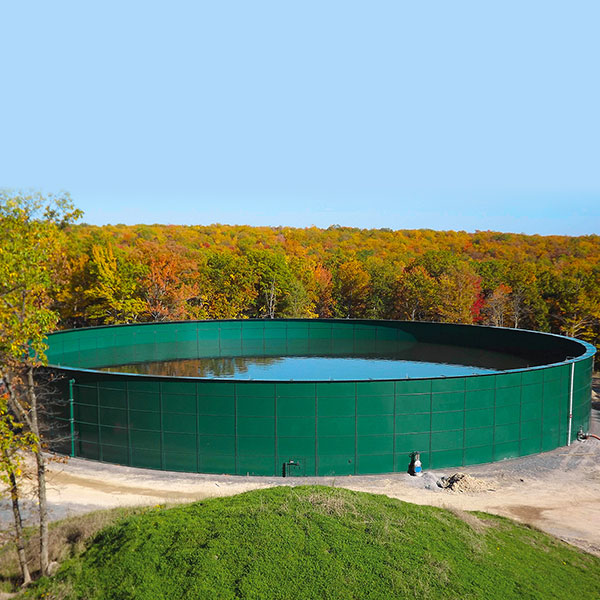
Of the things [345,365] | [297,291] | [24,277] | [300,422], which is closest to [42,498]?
[24,277]

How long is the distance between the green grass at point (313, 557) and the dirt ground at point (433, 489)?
9.37 ft

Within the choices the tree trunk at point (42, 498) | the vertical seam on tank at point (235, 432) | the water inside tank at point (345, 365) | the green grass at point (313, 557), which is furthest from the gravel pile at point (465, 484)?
the tree trunk at point (42, 498)

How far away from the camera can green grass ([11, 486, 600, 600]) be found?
1470 centimetres

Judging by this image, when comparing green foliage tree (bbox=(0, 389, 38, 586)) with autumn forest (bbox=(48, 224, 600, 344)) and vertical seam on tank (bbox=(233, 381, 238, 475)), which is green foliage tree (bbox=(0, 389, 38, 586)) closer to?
vertical seam on tank (bbox=(233, 381, 238, 475))

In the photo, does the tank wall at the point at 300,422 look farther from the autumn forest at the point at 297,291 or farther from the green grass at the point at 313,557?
the autumn forest at the point at 297,291

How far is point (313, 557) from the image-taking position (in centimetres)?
1555

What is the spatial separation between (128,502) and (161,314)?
43975 millimetres

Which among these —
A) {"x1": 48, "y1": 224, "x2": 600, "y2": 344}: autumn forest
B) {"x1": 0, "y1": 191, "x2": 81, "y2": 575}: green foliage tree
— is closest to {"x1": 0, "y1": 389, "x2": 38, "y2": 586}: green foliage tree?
{"x1": 0, "y1": 191, "x2": 81, "y2": 575}: green foliage tree

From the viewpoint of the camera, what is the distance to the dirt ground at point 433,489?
70.8 ft

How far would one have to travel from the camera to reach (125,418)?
85.8 feet

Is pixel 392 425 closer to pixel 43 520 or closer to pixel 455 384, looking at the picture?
pixel 455 384

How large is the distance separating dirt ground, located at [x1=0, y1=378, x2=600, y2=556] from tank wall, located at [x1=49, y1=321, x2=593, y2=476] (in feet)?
1.91

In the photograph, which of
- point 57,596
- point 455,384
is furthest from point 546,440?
point 57,596

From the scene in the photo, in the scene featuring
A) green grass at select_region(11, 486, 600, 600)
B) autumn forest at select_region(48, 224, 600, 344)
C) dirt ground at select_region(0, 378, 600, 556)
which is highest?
autumn forest at select_region(48, 224, 600, 344)
